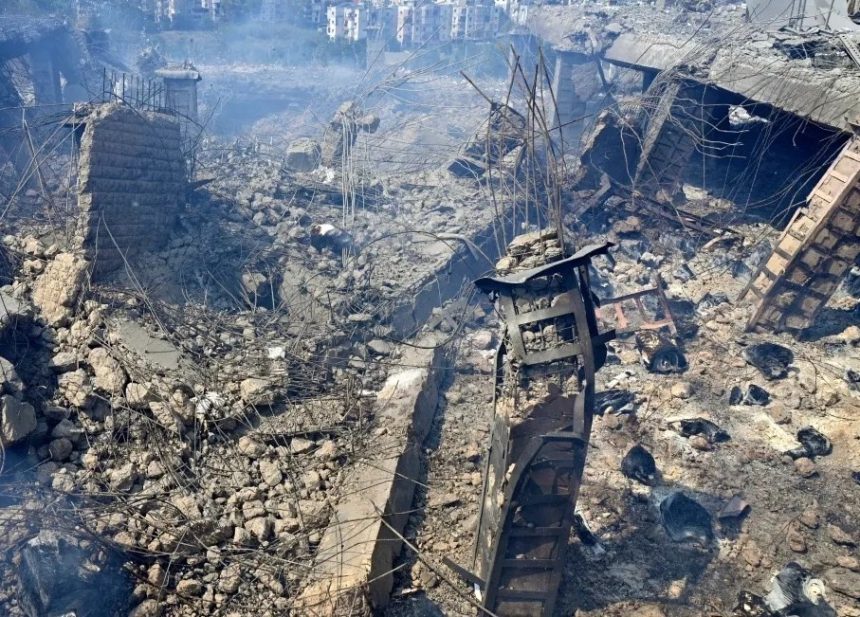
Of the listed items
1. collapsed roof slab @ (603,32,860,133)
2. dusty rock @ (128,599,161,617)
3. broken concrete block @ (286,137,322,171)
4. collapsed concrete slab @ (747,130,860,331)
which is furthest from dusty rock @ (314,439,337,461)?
broken concrete block @ (286,137,322,171)

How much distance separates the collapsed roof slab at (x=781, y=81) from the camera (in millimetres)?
8078

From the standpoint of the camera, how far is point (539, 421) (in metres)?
3.85

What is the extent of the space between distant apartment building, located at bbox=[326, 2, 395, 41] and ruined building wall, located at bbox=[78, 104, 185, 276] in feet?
72.0

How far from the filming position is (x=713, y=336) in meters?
7.99

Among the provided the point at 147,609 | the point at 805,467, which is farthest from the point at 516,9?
the point at 147,609

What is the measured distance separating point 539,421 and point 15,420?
3983 mm

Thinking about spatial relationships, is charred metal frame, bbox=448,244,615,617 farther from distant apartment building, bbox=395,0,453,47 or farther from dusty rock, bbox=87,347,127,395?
distant apartment building, bbox=395,0,453,47

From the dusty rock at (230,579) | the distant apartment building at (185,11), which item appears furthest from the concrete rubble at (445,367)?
the distant apartment building at (185,11)

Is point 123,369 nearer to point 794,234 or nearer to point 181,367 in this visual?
point 181,367

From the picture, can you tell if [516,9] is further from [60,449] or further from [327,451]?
[60,449]

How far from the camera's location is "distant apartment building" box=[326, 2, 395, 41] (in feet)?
91.7

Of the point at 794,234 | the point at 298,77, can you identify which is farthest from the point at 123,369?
the point at 298,77

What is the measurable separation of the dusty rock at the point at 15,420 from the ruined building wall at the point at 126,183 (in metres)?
2.41

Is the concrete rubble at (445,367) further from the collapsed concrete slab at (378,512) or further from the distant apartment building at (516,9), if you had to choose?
the distant apartment building at (516,9)
